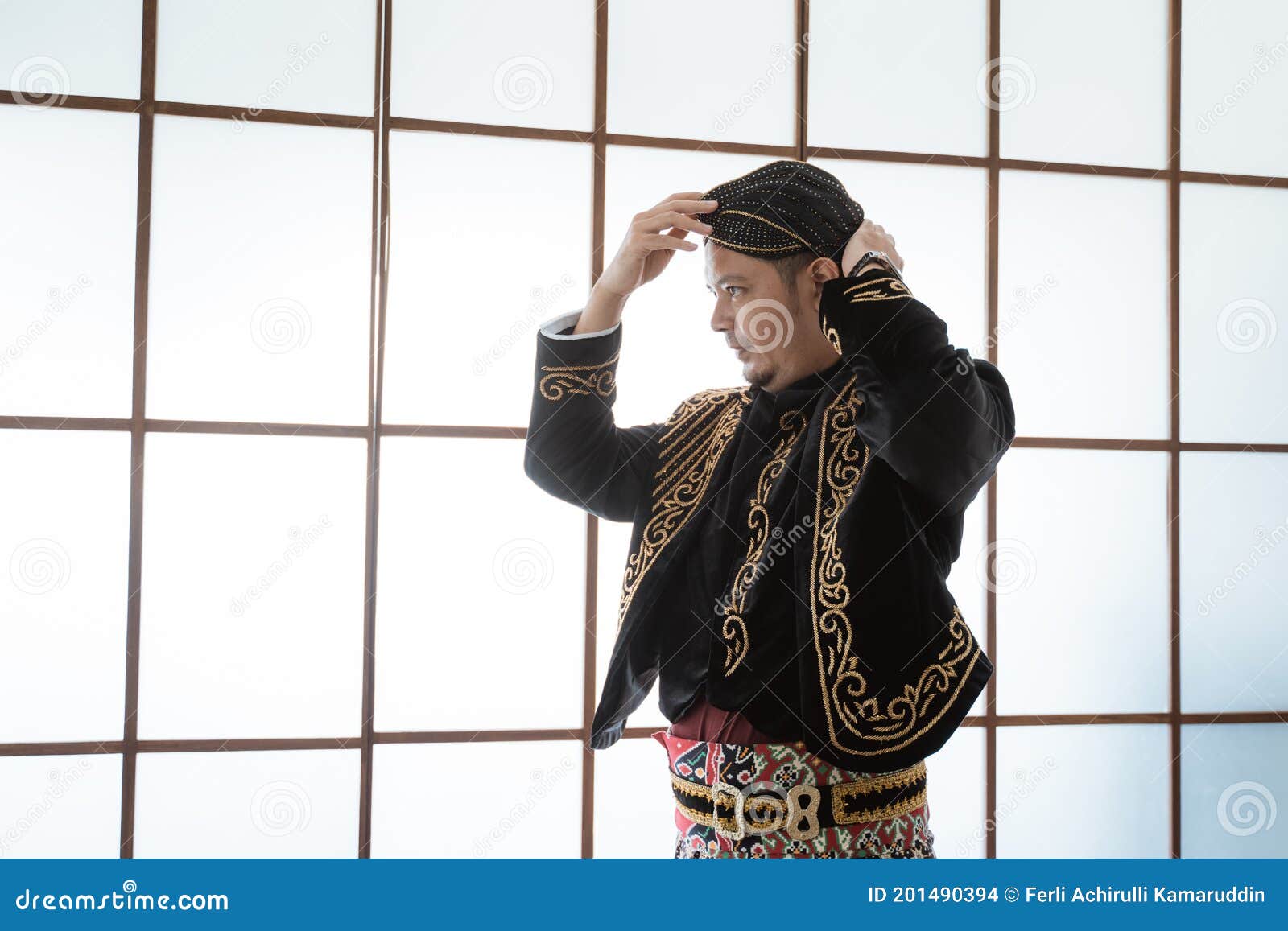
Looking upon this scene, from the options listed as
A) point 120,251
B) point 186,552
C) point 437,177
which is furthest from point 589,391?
point 120,251

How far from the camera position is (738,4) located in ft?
7.36

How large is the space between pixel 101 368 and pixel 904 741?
1838mm

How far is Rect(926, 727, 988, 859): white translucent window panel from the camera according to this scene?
7.55 ft

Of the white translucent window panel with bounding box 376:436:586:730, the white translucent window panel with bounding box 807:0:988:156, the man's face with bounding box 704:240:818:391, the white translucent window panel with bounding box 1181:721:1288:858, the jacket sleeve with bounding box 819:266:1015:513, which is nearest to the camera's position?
the jacket sleeve with bounding box 819:266:1015:513

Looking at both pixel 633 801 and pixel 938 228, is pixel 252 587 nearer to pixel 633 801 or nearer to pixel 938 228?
pixel 633 801

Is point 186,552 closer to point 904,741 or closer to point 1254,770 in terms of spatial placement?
point 904,741

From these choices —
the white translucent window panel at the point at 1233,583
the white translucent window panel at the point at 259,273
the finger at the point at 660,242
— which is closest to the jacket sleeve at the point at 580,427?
the finger at the point at 660,242

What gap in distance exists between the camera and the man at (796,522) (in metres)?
1.17

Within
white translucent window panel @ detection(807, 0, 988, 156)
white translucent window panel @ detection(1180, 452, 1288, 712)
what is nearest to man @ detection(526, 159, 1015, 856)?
white translucent window panel @ detection(807, 0, 988, 156)

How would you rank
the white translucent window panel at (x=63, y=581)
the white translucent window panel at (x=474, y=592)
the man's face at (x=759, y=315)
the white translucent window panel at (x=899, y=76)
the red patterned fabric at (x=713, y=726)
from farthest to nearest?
1. the white translucent window panel at (x=899, y=76)
2. the white translucent window panel at (x=474, y=592)
3. the white translucent window panel at (x=63, y=581)
4. the man's face at (x=759, y=315)
5. the red patterned fabric at (x=713, y=726)

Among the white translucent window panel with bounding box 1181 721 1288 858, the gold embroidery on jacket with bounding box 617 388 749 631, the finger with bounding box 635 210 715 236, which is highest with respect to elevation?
the finger with bounding box 635 210 715 236

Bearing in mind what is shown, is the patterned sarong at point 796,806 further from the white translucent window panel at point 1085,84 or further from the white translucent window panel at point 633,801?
the white translucent window panel at point 1085,84

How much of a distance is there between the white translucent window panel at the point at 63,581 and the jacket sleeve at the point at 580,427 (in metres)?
1.15

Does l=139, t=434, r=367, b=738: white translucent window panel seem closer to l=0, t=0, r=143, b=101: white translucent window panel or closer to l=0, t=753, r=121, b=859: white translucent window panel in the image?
l=0, t=753, r=121, b=859: white translucent window panel
